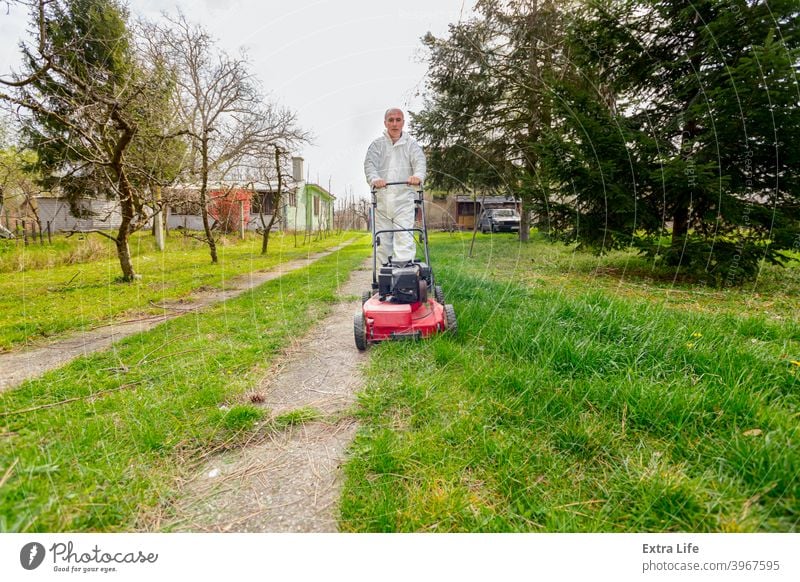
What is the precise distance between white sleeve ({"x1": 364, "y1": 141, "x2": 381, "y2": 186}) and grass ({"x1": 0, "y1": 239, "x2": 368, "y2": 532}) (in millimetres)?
2127

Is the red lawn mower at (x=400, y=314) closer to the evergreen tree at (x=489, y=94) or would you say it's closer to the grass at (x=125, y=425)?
the grass at (x=125, y=425)

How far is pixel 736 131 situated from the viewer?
4914 mm

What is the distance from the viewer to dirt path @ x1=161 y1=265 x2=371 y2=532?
4.88 feet

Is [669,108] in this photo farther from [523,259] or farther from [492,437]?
[492,437]

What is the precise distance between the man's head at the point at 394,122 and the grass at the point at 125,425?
2736 mm

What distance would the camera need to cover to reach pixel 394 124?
4.41m

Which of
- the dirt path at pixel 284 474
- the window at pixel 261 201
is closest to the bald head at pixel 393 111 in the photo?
the dirt path at pixel 284 474

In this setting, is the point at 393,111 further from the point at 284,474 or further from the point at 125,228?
the point at 125,228

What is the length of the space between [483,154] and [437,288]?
443 inches

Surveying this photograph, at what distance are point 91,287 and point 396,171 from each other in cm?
640

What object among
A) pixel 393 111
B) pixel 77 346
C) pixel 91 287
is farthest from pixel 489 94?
pixel 77 346

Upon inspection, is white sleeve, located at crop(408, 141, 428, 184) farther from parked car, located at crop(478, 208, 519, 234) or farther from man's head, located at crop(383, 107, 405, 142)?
parked car, located at crop(478, 208, 519, 234)

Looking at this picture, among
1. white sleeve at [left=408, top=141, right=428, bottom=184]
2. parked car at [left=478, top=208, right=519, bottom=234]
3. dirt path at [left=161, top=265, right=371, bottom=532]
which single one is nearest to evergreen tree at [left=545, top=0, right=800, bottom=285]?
white sleeve at [left=408, top=141, right=428, bottom=184]
